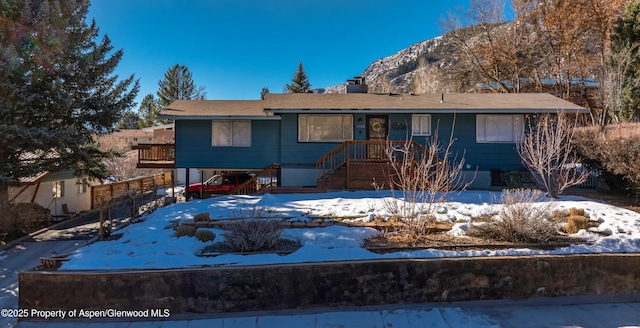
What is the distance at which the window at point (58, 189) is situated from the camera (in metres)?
15.9

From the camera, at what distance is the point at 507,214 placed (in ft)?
19.5

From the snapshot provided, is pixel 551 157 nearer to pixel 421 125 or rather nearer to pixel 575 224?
pixel 575 224

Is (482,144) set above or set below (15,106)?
below

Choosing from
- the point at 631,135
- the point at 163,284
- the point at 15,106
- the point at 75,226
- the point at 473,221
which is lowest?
the point at 75,226

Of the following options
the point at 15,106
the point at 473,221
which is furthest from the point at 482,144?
the point at 15,106

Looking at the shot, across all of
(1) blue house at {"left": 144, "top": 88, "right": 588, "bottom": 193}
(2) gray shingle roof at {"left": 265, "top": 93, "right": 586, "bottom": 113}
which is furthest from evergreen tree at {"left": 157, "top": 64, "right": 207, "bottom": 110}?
(2) gray shingle roof at {"left": 265, "top": 93, "right": 586, "bottom": 113}

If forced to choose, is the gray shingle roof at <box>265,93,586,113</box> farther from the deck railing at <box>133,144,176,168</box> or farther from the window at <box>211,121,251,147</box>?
the deck railing at <box>133,144,176,168</box>

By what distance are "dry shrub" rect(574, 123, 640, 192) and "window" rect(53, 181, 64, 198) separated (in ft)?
73.3

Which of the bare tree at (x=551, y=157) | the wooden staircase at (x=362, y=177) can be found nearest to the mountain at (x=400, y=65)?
the wooden staircase at (x=362, y=177)

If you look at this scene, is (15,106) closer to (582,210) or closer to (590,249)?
(590,249)

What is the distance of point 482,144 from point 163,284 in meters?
12.0

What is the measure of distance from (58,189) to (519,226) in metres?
19.9

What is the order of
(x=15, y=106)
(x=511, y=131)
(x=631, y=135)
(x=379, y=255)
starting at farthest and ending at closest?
(x=511, y=131), (x=15, y=106), (x=631, y=135), (x=379, y=255)

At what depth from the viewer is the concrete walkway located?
4043 millimetres
